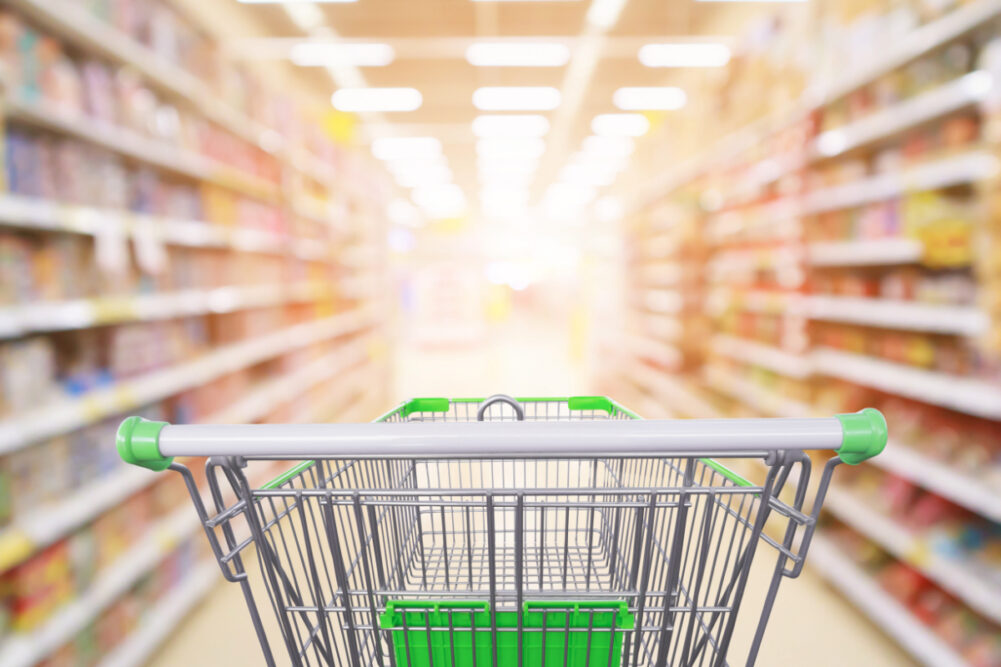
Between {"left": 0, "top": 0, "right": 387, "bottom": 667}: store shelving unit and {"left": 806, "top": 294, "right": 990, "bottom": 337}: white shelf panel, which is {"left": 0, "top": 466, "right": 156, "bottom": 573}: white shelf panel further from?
{"left": 806, "top": 294, "right": 990, "bottom": 337}: white shelf panel

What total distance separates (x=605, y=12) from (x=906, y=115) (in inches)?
165

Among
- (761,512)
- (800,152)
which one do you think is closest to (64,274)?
(761,512)

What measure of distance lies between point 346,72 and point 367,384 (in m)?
3.70

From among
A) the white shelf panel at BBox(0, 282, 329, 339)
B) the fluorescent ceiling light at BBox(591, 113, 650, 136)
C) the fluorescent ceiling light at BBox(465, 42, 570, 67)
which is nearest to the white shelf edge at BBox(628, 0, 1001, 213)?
the fluorescent ceiling light at BBox(465, 42, 570, 67)

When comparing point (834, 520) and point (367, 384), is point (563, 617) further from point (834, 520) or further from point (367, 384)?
point (367, 384)

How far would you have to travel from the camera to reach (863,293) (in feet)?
8.70

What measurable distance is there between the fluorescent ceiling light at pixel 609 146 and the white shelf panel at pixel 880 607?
7.97 m

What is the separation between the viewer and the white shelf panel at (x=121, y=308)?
1707 mm

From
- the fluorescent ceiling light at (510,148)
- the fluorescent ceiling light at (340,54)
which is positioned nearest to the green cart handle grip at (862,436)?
the fluorescent ceiling light at (340,54)

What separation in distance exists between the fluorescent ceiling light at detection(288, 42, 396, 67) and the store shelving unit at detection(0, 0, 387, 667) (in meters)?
1.78

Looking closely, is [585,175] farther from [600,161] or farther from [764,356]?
[764,356]

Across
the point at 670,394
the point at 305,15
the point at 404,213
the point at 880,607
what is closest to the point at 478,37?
the point at 305,15

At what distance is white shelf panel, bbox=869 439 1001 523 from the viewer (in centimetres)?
184

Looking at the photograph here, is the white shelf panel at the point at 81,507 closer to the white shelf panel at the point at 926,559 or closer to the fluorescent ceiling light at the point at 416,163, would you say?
the white shelf panel at the point at 926,559
